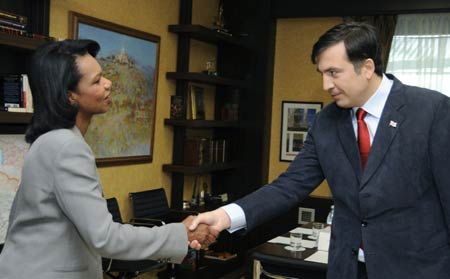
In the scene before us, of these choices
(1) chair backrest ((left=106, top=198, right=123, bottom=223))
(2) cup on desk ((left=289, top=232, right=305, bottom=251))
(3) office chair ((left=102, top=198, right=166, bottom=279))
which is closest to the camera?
(2) cup on desk ((left=289, top=232, right=305, bottom=251))

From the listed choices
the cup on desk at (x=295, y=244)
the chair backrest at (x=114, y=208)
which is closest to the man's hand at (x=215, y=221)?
the cup on desk at (x=295, y=244)

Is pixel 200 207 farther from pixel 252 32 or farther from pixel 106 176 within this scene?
pixel 252 32

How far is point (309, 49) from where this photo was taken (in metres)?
6.83

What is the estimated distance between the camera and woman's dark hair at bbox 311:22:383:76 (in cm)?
207

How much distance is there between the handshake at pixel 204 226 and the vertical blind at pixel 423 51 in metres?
4.63

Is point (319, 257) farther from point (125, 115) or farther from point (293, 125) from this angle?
point (293, 125)

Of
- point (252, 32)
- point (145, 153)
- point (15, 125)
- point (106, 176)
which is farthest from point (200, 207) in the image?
point (15, 125)

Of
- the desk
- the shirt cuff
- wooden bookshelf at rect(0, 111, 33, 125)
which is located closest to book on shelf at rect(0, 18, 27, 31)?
wooden bookshelf at rect(0, 111, 33, 125)

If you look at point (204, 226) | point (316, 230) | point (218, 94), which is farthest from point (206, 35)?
point (204, 226)

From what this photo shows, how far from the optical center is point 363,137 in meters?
2.11

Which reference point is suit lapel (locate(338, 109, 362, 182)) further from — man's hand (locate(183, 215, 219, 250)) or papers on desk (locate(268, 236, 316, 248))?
papers on desk (locate(268, 236, 316, 248))

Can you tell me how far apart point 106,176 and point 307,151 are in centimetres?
278

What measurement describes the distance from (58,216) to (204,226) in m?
0.86

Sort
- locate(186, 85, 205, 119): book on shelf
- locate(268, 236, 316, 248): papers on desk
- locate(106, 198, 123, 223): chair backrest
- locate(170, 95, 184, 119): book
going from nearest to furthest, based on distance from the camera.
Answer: locate(268, 236, 316, 248): papers on desk, locate(106, 198, 123, 223): chair backrest, locate(170, 95, 184, 119): book, locate(186, 85, 205, 119): book on shelf
